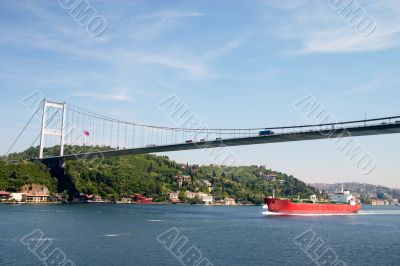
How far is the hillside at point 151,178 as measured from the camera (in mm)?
78075

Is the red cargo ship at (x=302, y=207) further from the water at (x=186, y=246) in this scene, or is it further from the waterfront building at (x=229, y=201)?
the waterfront building at (x=229, y=201)

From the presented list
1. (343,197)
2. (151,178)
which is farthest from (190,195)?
(343,197)

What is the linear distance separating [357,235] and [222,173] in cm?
11689

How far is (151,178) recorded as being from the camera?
347 ft

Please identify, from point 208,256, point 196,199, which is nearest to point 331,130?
point 208,256

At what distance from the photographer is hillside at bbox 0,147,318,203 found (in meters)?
78.1

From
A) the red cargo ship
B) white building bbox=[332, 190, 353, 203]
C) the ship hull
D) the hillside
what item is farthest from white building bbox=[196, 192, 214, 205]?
the ship hull

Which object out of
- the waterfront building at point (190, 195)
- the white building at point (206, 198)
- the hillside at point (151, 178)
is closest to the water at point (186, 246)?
the hillside at point (151, 178)

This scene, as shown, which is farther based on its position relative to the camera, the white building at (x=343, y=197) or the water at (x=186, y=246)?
the white building at (x=343, y=197)

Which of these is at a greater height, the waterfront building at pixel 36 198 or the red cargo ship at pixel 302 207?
the waterfront building at pixel 36 198

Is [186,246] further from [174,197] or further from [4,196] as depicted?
[174,197]

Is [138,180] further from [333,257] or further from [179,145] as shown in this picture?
[333,257]

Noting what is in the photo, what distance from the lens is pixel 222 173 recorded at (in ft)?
493

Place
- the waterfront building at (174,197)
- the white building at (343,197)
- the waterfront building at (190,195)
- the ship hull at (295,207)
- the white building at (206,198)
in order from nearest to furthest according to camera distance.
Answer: the ship hull at (295,207), the white building at (343,197), the waterfront building at (174,197), the waterfront building at (190,195), the white building at (206,198)
